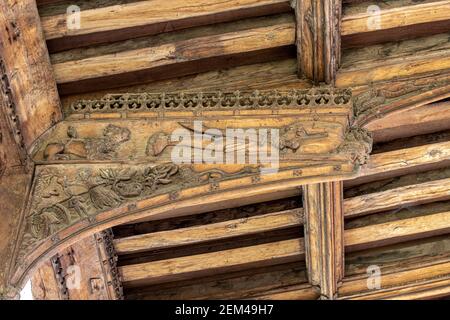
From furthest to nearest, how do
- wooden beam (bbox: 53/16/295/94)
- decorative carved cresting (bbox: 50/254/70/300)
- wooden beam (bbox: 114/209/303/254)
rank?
wooden beam (bbox: 114/209/303/254)
decorative carved cresting (bbox: 50/254/70/300)
wooden beam (bbox: 53/16/295/94)

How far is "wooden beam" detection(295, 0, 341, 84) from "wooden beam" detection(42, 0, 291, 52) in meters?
0.22

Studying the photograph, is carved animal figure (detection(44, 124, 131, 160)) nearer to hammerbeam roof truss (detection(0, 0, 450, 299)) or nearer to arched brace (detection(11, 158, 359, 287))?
hammerbeam roof truss (detection(0, 0, 450, 299))

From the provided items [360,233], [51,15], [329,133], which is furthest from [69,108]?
[360,233]

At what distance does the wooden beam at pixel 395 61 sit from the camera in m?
8.23

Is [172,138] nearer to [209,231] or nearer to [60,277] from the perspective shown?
[209,231]

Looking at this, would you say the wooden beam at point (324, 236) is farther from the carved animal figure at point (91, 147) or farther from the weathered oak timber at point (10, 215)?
the weathered oak timber at point (10, 215)

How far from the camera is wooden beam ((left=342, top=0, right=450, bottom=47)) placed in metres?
8.30

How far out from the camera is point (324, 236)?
32.2 feet

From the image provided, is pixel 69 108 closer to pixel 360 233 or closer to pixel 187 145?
pixel 187 145

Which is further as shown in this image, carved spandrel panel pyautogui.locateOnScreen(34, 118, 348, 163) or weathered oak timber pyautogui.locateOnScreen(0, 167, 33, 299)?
carved spandrel panel pyautogui.locateOnScreen(34, 118, 348, 163)

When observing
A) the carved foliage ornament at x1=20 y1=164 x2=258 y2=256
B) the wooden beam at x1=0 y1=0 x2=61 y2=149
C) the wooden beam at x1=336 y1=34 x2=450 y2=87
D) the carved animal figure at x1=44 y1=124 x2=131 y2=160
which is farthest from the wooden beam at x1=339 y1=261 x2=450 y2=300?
the wooden beam at x1=0 y1=0 x2=61 y2=149

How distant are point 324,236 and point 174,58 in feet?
8.07

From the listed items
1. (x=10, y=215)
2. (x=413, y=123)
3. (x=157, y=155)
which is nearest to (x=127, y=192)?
(x=157, y=155)

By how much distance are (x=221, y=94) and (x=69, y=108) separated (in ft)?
3.69
